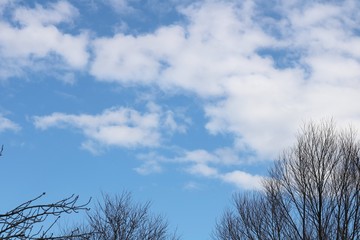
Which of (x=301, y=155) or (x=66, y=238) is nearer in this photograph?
(x=66, y=238)

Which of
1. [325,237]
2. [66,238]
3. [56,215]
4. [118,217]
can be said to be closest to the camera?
[66,238]

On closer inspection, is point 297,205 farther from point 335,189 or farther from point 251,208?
point 251,208

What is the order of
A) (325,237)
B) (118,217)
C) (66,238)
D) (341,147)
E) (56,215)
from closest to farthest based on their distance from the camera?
(66,238) < (56,215) < (325,237) < (341,147) < (118,217)

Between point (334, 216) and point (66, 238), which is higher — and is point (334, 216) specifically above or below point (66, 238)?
above

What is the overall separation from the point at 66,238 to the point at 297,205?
16139mm

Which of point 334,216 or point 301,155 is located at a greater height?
point 301,155

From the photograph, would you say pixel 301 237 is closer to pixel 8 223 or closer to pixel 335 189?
pixel 335 189

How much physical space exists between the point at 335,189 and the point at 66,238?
52.2 feet

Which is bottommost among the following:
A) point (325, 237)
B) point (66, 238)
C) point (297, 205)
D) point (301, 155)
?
point (66, 238)

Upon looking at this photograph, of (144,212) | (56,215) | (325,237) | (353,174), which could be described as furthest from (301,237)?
(56,215)

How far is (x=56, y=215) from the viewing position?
13.0ft

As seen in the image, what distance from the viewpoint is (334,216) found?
1798cm

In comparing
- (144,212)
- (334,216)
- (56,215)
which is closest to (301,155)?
(334,216)

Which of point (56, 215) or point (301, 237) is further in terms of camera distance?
point (301, 237)
